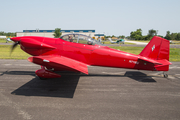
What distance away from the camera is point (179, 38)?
3949 inches

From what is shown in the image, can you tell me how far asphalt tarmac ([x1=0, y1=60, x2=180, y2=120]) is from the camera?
3.85 metres

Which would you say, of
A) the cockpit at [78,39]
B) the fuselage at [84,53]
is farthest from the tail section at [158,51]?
the cockpit at [78,39]

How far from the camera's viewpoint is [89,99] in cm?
486

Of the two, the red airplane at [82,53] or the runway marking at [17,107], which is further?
the red airplane at [82,53]

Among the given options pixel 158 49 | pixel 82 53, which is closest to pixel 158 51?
pixel 158 49

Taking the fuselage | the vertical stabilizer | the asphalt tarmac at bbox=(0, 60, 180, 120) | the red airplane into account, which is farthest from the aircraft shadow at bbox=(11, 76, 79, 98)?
the vertical stabilizer

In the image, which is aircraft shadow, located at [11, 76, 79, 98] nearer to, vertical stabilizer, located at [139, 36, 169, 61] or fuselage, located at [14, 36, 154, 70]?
fuselage, located at [14, 36, 154, 70]

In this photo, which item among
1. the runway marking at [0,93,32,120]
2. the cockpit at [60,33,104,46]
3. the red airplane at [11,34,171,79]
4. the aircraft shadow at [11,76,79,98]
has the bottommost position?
the runway marking at [0,93,32,120]

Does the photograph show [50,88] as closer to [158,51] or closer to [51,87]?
[51,87]

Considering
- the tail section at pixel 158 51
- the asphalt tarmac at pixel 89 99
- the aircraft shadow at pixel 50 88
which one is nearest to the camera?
the asphalt tarmac at pixel 89 99

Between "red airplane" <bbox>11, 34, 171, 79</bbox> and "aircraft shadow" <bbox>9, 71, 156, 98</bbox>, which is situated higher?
"red airplane" <bbox>11, 34, 171, 79</bbox>

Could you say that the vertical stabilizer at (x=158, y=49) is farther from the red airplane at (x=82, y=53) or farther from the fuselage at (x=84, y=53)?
the fuselage at (x=84, y=53)

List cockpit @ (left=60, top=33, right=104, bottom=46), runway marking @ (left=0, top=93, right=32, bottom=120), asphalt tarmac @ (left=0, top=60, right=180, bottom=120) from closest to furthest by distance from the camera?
runway marking @ (left=0, top=93, right=32, bottom=120) < asphalt tarmac @ (left=0, top=60, right=180, bottom=120) < cockpit @ (left=60, top=33, right=104, bottom=46)

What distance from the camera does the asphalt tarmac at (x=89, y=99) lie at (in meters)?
3.85
